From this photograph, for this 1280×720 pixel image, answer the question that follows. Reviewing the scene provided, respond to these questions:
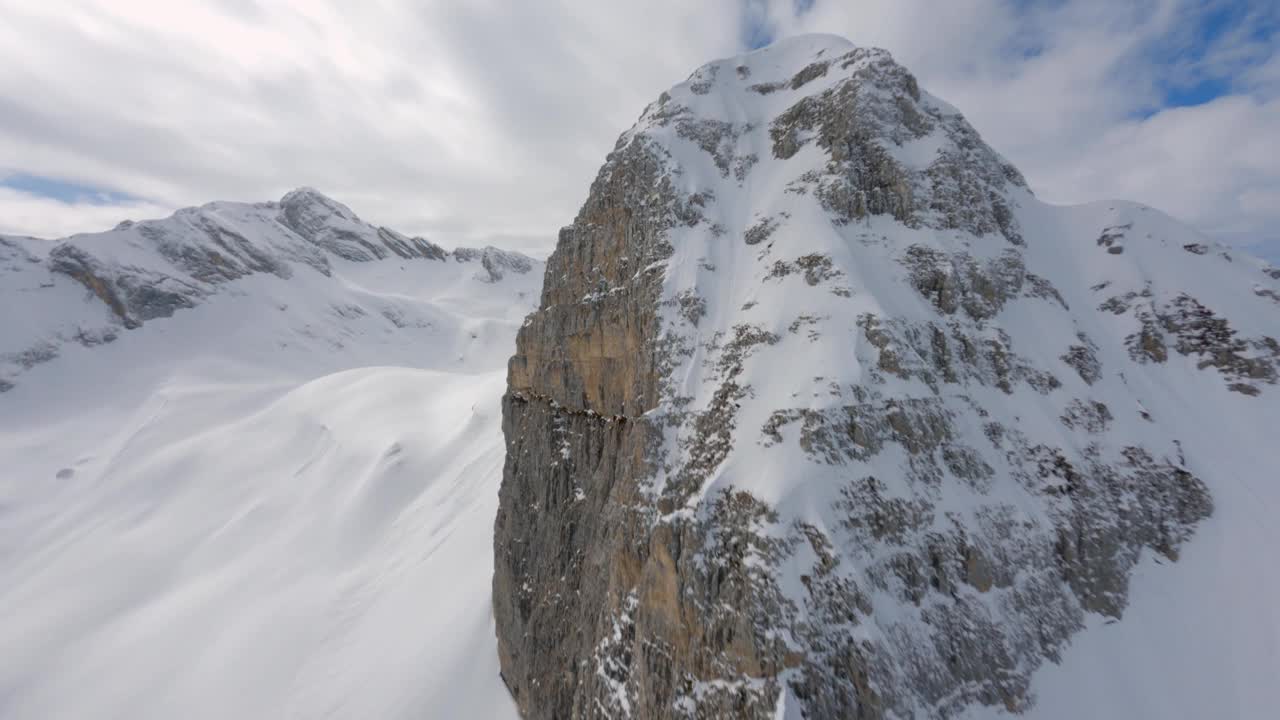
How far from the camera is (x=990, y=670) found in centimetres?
1379

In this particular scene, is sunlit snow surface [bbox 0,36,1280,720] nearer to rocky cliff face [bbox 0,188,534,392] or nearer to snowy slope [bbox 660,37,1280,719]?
snowy slope [bbox 660,37,1280,719]

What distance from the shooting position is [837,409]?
1509cm

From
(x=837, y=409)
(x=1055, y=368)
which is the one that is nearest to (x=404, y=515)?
(x=837, y=409)

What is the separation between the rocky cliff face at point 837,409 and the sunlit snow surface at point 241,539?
35.7ft

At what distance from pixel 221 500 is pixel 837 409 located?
221 ft

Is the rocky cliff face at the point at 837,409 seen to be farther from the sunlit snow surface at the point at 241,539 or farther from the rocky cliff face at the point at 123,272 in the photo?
the rocky cliff face at the point at 123,272

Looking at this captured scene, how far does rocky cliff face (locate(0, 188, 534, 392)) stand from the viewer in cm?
8600

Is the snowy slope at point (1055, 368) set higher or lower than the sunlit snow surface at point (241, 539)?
higher

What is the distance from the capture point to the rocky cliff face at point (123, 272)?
86.0 meters

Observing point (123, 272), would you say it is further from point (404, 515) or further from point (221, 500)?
point (404, 515)

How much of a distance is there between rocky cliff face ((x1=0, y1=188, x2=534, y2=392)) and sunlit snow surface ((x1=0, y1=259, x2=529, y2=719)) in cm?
642

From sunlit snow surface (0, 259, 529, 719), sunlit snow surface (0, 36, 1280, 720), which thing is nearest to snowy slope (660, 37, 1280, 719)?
sunlit snow surface (0, 36, 1280, 720)

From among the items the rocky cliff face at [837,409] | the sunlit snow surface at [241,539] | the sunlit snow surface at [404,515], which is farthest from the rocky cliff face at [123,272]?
the rocky cliff face at [837,409]

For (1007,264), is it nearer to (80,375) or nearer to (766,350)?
(766,350)
